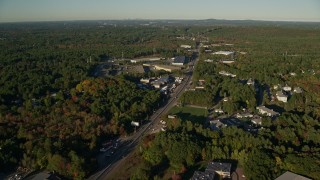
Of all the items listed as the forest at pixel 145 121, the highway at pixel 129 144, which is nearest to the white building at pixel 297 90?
the forest at pixel 145 121

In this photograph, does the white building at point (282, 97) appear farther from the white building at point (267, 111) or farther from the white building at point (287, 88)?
the white building at point (267, 111)

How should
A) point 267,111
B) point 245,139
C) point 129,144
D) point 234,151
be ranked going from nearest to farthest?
point 234,151 → point 245,139 → point 129,144 → point 267,111

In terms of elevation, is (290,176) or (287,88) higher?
(290,176)

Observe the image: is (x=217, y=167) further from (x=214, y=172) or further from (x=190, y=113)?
(x=190, y=113)

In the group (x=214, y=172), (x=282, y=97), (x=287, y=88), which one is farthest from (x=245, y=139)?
(x=287, y=88)

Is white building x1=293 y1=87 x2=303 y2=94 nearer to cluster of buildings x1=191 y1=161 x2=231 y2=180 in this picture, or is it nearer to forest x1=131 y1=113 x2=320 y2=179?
forest x1=131 y1=113 x2=320 y2=179

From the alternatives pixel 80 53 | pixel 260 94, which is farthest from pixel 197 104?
pixel 80 53

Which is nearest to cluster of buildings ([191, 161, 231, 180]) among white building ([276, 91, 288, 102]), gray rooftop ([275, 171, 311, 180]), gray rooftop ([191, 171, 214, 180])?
gray rooftop ([191, 171, 214, 180])

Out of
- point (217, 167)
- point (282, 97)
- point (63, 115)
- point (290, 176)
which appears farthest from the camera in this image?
point (282, 97)
